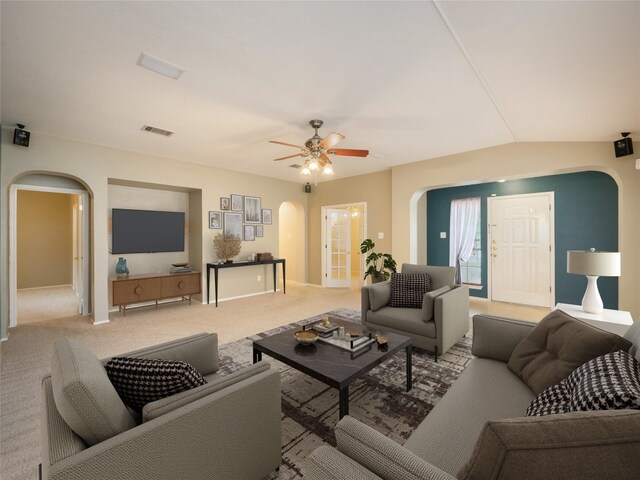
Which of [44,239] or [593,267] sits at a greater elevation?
[44,239]

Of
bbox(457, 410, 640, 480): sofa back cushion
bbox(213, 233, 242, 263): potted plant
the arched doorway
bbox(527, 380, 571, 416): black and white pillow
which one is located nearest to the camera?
bbox(457, 410, 640, 480): sofa back cushion

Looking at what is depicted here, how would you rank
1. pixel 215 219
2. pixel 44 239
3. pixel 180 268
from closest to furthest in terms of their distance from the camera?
pixel 180 268 → pixel 215 219 → pixel 44 239

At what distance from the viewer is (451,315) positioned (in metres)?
2.97

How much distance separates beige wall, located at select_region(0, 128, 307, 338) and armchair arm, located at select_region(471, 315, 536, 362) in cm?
480

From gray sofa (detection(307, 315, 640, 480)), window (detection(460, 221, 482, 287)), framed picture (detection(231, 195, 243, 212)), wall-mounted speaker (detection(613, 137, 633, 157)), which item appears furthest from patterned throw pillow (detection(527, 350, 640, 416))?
framed picture (detection(231, 195, 243, 212))

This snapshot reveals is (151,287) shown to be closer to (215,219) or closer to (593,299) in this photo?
(215,219)

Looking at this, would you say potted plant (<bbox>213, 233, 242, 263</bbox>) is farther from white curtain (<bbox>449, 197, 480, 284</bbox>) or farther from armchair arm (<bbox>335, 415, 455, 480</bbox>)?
armchair arm (<bbox>335, 415, 455, 480</bbox>)

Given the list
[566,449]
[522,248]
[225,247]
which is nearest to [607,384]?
[566,449]

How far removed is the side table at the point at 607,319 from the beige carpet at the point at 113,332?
198 centimetres

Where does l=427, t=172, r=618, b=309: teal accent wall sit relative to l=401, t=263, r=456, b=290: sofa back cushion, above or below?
above

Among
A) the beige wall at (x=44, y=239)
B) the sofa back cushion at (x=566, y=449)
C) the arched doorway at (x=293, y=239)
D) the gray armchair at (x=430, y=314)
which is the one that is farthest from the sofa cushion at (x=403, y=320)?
the beige wall at (x=44, y=239)

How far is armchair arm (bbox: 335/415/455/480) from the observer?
786 millimetres

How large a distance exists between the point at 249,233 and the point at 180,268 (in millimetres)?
1549

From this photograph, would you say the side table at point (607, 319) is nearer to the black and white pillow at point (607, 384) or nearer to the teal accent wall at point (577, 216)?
the black and white pillow at point (607, 384)
